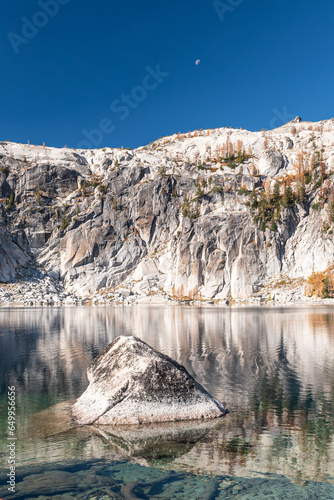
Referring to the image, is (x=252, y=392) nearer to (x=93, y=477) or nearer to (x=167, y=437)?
(x=167, y=437)

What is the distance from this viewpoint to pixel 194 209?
172000 mm

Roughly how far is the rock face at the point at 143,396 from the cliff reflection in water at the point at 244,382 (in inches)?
63.5

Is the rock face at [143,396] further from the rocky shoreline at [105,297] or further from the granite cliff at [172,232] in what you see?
the granite cliff at [172,232]

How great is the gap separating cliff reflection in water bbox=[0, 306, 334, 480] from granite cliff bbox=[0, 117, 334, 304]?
314 ft

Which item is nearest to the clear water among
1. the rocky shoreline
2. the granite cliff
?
the rocky shoreline

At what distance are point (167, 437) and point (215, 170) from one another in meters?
193

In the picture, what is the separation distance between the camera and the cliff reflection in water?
467 inches

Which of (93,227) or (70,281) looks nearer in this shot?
(70,281)

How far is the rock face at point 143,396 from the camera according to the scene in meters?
15.3

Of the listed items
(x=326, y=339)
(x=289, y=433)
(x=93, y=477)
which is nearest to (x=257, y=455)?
(x=289, y=433)

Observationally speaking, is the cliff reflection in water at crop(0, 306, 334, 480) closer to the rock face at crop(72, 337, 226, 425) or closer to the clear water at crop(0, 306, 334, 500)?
the clear water at crop(0, 306, 334, 500)

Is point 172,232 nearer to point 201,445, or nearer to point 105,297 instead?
point 105,297

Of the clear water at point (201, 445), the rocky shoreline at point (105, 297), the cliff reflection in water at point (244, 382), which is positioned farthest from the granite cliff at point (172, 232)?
the clear water at point (201, 445)

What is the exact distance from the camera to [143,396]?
51.2 ft
